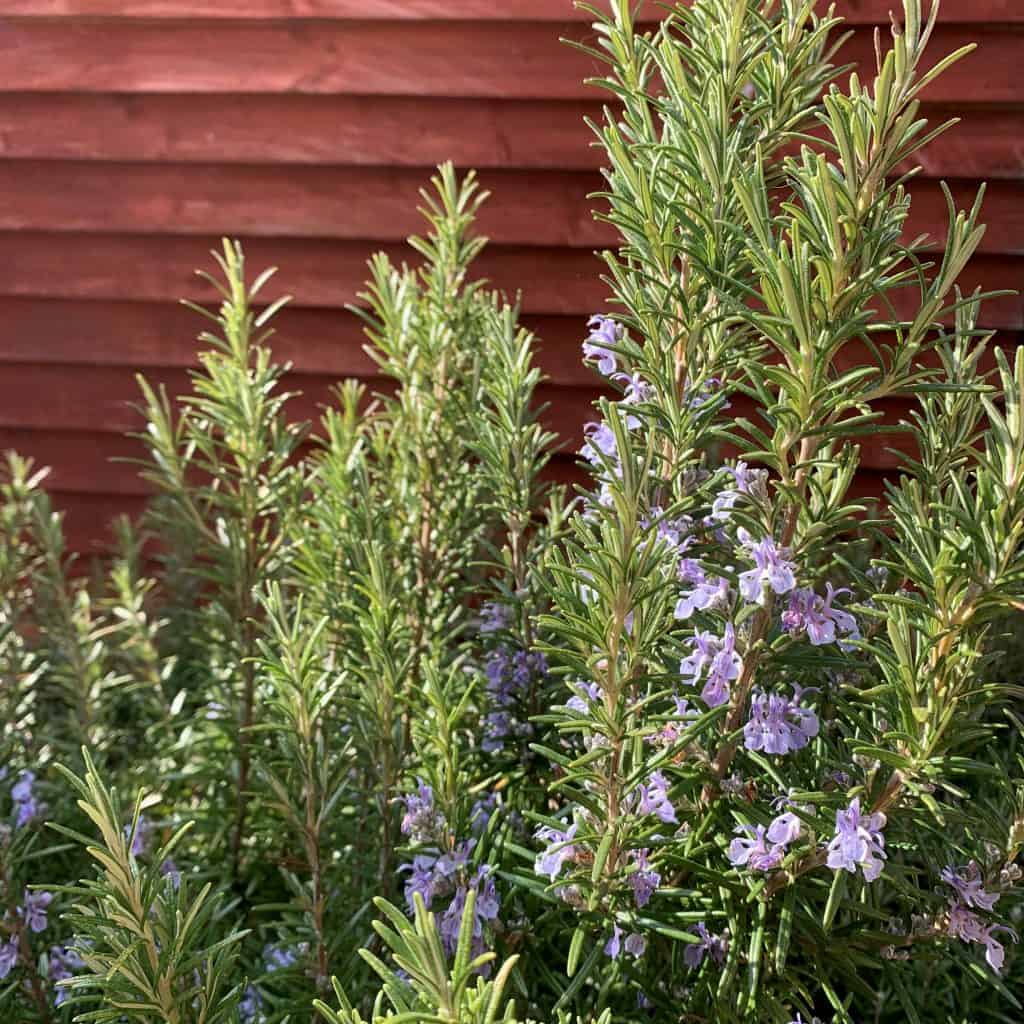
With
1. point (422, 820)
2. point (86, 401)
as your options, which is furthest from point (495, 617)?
point (86, 401)

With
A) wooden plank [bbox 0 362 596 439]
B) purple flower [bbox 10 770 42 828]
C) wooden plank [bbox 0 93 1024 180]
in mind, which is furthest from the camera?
wooden plank [bbox 0 362 596 439]

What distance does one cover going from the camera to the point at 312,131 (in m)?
2.83

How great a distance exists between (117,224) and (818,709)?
246 cm

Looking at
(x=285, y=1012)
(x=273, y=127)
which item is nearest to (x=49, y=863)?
(x=285, y=1012)

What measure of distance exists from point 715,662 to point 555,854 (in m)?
0.27

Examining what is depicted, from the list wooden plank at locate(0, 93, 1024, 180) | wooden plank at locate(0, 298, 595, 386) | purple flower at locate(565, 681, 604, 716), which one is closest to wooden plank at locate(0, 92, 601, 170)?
wooden plank at locate(0, 93, 1024, 180)

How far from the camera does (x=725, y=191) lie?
115 centimetres

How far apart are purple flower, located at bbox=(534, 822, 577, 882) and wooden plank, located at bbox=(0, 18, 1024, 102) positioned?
199cm

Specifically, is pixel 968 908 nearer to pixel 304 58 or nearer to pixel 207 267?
pixel 304 58

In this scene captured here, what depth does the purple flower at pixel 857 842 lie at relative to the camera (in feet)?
3.29

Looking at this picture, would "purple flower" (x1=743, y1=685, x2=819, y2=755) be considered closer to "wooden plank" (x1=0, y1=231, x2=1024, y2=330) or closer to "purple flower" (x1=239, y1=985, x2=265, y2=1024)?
"purple flower" (x1=239, y1=985, x2=265, y2=1024)

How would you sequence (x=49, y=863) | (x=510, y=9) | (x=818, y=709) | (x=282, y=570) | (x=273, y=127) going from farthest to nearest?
1. (x=273, y=127)
2. (x=510, y=9)
3. (x=282, y=570)
4. (x=49, y=863)
5. (x=818, y=709)

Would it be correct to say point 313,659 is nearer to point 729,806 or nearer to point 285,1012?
point 285,1012

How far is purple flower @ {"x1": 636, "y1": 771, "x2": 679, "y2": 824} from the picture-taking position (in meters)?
1.10
